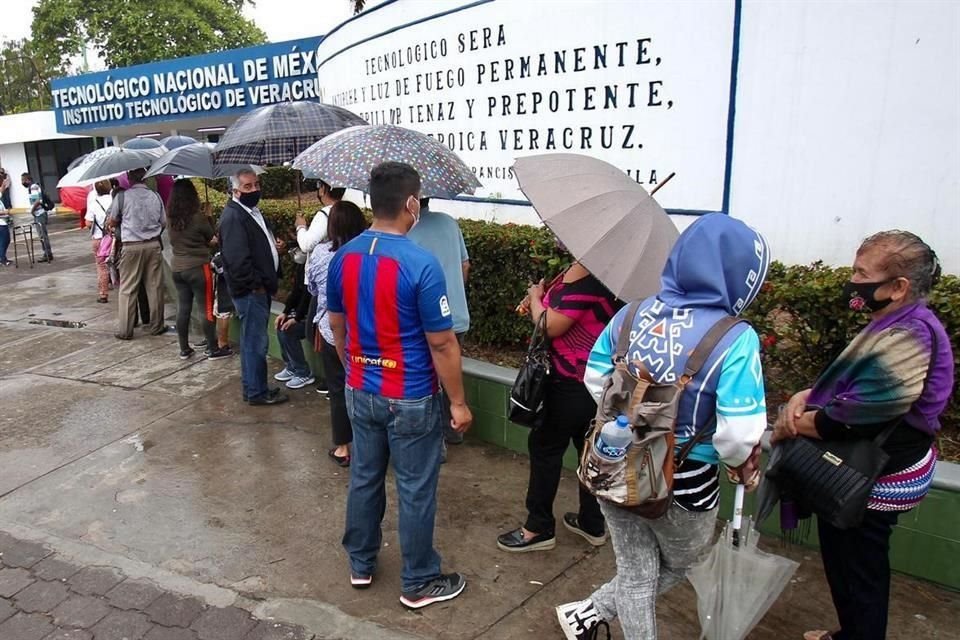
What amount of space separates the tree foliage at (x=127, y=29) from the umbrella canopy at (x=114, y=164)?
26.2 metres

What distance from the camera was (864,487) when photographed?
7.48 ft

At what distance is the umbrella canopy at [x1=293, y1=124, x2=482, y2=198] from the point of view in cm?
369

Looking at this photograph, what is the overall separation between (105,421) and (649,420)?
4430 mm

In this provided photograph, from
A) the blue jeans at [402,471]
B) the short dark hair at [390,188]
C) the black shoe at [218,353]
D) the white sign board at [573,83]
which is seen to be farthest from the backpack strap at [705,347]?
the black shoe at [218,353]

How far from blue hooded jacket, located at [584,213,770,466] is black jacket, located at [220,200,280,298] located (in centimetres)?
354

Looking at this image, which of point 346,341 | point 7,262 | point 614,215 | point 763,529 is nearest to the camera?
point 614,215

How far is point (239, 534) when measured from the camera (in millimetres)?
3654

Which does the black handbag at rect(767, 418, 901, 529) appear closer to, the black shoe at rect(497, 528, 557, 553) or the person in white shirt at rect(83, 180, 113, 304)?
the black shoe at rect(497, 528, 557, 553)

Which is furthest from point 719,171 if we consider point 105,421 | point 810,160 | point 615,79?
point 105,421

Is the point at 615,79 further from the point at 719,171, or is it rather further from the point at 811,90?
the point at 811,90

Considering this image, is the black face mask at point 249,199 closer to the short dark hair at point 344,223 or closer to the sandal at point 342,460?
the short dark hair at point 344,223

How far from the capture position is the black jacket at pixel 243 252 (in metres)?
5.00

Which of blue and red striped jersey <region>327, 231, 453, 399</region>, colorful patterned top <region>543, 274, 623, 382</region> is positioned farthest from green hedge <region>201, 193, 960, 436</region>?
blue and red striped jersey <region>327, 231, 453, 399</region>

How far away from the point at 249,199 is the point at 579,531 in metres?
3.18
